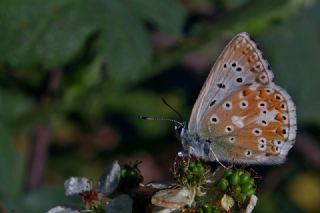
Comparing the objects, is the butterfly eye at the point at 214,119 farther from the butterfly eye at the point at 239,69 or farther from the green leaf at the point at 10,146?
the green leaf at the point at 10,146

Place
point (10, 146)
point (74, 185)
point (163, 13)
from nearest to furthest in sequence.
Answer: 1. point (74, 185)
2. point (10, 146)
3. point (163, 13)

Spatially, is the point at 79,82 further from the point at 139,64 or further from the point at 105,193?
the point at 105,193

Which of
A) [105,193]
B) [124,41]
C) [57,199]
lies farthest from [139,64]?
[105,193]

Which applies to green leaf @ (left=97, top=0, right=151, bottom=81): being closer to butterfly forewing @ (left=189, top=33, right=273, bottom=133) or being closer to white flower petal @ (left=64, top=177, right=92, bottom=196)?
butterfly forewing @ (left=189, top=33, right=273, bottom=133)

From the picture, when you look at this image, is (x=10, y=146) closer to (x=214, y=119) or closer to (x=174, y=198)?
(x=214, y=119)

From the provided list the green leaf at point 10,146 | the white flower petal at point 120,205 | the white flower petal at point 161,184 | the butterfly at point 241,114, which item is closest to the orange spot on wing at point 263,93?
the butterfly at point 241,114

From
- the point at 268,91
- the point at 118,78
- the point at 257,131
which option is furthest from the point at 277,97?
the point at 118,78
